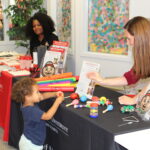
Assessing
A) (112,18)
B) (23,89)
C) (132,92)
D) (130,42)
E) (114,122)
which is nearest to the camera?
(114,122)

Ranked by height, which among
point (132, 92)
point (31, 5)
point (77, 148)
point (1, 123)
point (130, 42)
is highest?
point (31, 5)

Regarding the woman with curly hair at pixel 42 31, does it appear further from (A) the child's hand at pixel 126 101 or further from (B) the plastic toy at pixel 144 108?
(B) the plastic toy at pixel 144 108

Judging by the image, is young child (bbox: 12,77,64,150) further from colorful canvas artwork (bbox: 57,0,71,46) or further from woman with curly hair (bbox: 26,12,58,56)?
colorful canvas artwork (bbox: 57,0,71,46)

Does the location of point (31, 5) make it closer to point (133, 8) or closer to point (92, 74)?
point (133, 8)

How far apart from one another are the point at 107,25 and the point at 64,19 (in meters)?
1.07

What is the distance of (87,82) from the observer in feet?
6.47

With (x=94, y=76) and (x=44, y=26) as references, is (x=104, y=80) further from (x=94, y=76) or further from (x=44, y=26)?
(x=44, y=26)

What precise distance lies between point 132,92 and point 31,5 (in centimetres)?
348

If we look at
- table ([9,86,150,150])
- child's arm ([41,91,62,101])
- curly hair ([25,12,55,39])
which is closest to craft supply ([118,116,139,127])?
table ([9,86,150,150])

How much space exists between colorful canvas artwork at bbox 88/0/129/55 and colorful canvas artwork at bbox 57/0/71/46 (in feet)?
1.66

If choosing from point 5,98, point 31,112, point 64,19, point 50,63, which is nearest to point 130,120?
point 31,112

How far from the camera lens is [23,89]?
74.7 inches

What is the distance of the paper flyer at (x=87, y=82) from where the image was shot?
1938mm

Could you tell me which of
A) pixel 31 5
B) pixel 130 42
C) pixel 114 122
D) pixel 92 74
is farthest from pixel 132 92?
pixel 31 5
